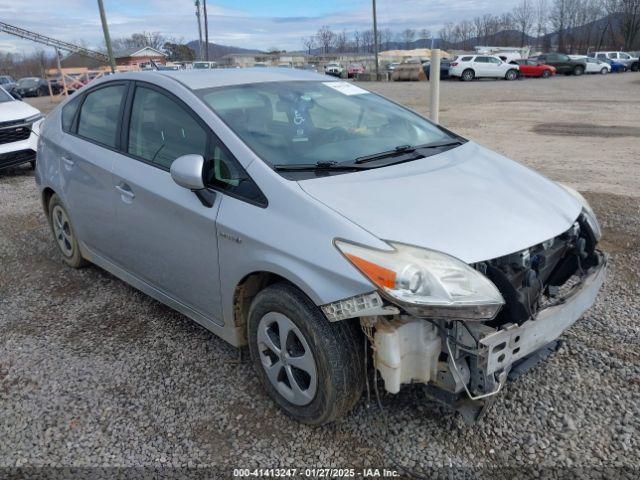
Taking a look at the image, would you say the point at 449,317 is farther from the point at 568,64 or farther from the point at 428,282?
the point at 568,64

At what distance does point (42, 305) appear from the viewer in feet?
13.7

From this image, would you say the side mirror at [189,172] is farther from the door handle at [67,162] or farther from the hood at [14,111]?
the hood at [14,111]

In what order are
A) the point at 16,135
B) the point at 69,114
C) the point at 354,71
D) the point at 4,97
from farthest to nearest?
the point at 354,71 < the point at 4,97 < the point at 16,135 < the point at 69,114

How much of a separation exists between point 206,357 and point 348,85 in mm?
2173

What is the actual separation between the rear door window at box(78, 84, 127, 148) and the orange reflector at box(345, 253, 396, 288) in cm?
226

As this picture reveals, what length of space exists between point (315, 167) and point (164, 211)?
965mm

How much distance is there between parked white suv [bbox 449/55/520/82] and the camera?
1502 inches

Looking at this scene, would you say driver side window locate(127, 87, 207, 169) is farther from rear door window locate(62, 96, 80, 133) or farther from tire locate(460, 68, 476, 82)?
tire locate(460, 68, 476, 82)

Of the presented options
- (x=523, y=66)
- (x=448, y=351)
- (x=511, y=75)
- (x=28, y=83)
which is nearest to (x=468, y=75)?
(x=511, y=75)

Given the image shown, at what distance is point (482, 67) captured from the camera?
38.2 metres

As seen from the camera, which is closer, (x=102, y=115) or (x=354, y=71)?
(x=102, y=115)

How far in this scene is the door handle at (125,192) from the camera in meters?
3.42

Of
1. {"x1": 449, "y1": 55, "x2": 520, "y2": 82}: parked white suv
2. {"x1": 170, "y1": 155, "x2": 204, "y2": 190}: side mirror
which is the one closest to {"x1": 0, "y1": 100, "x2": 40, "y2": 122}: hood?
A: {"x1": 170, "y1": 155, "x2": 204, "y2": 190}: side mirror

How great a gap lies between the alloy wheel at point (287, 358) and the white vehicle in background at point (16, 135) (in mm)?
7224
